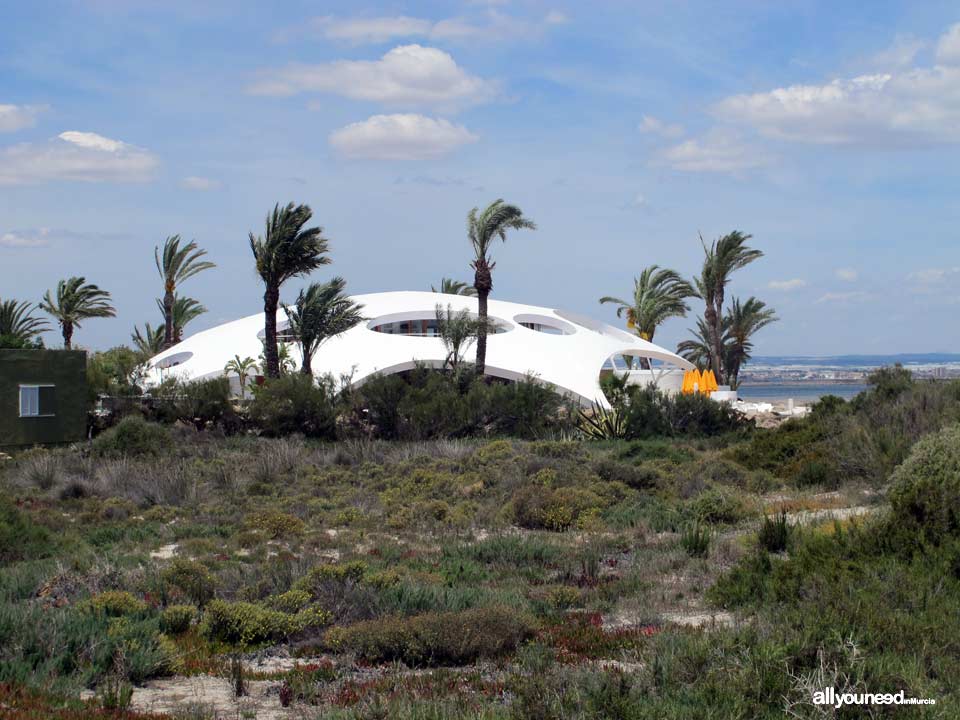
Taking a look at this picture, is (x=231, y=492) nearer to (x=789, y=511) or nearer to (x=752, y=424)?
(x=789, y=511)

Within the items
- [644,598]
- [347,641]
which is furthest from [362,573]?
[644,598]

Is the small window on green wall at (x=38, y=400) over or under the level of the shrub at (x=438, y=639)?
over

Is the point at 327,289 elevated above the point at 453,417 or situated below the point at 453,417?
above

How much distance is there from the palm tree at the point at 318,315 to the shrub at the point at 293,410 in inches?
134

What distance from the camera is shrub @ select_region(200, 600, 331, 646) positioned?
7621mm

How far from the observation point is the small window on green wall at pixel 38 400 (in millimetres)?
23722

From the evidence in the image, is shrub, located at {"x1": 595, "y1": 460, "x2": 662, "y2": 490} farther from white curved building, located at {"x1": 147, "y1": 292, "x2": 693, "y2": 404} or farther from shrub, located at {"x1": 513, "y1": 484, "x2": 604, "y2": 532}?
white curved building, located at {"x1": 147, "y1": 292, "x2": 693, "y2": 404}

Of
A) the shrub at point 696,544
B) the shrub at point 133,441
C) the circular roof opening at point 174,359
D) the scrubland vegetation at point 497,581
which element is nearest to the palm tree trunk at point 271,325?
the shrub at point 133,441

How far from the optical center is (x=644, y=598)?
8.78 metres

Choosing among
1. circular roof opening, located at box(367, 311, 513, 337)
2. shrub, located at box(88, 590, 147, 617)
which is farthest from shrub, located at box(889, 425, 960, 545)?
circular roof opening, located at box(367, 311, 513, 337)

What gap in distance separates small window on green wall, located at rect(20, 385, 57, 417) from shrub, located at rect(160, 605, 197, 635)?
58.5 ft

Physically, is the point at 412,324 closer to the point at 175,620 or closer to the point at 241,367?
the point at 241,367

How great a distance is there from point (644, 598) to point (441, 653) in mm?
2545

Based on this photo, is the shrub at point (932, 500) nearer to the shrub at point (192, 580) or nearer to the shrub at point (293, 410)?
the shrub at point (192, 580)
